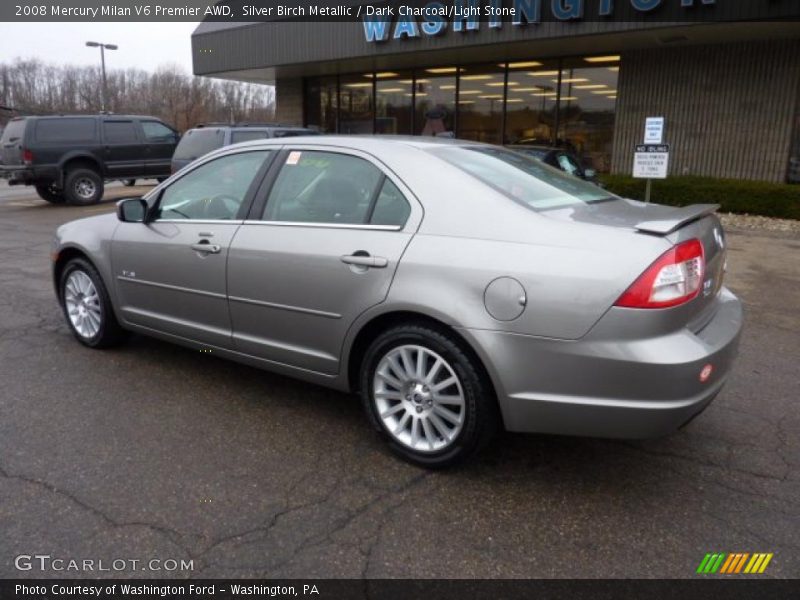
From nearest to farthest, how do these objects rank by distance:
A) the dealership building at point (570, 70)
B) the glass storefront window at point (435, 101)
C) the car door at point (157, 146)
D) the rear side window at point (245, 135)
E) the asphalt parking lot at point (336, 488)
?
the asphalt parking lot at point (336, 488) → the rear side window at point (245, 135) → the dealership building at point (570, 70) → the car door at point (157, 146) → the glass storefront window at point (435, 101)

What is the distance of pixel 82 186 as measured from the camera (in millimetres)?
15195

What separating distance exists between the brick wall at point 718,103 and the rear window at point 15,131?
1343 cm

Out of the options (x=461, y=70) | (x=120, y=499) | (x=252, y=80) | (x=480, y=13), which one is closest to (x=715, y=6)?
(x=480, y=13)

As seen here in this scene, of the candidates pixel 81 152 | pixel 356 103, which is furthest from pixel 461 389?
pixel 356 103

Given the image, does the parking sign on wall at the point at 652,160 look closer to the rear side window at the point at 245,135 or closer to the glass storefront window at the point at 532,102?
the glass storefront window at the point at 532,102

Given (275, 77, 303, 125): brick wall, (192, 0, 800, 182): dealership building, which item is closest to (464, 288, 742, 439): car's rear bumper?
(192, 0, 800, 182): dealership building

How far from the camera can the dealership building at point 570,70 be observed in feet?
41.0

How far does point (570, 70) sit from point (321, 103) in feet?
26.1

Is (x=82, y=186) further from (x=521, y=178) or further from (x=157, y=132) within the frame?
(x=521, y=178)

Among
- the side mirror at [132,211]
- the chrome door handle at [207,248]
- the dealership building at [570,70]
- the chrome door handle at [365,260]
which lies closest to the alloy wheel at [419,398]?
the chrome door handle at [365,260]

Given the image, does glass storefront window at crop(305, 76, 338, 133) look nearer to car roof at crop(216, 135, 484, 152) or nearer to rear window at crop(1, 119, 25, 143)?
rear window at crop(1, 119, 25, 143)

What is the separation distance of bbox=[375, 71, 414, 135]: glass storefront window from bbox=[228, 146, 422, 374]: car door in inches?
600
